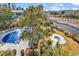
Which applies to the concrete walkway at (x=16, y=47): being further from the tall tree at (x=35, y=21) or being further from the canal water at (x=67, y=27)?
the canal water at (x=67, y=27)

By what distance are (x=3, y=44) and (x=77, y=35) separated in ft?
1.42

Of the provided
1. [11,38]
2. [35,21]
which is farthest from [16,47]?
[35,21]

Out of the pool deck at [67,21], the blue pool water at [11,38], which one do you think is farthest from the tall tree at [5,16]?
the pool deck at [67,21]

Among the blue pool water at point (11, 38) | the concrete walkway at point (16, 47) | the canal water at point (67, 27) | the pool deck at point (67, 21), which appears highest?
the pool deck at point (67, 21)

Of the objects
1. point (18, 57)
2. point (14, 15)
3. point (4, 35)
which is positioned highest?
point (14, 15)

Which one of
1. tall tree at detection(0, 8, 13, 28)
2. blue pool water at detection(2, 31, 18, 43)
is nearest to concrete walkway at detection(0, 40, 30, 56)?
blue pool water at detection(2, 31, 18, 43)

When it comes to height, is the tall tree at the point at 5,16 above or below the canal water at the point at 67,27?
above

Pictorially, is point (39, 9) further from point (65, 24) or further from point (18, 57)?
point (18, 57)

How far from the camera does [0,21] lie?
1.01 metres

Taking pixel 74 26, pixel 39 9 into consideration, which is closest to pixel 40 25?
pixel 39 9

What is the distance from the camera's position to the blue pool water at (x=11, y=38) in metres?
0.99

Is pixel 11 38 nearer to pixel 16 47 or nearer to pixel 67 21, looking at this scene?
pixel 16 47

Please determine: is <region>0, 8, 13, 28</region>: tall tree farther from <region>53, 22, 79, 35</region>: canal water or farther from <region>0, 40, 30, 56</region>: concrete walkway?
<region>53, 22, 79, 35</region>: canal water

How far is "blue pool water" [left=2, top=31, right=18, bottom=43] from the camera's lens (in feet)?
3.26
